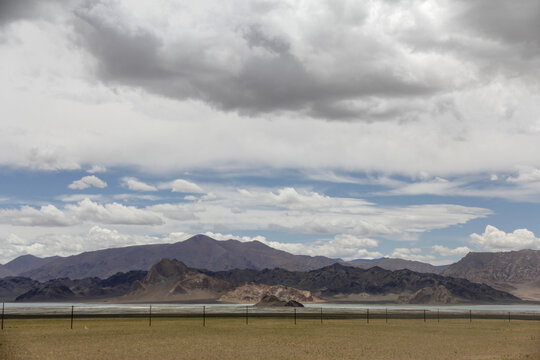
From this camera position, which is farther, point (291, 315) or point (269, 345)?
point (291, 315)

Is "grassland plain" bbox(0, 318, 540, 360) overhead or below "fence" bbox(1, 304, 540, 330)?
overhead

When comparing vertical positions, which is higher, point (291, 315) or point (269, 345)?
point (269, 345)

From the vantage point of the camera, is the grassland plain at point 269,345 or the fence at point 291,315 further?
the fence at point 291,315

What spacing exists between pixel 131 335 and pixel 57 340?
7749mm

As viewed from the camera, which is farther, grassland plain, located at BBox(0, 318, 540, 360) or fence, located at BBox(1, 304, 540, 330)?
fence, located at BBox(1, 304, 540, 330)

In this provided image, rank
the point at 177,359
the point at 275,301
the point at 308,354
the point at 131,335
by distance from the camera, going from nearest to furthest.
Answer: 1. the point at 177,359
2. the point at 308,354
3. the point at 131,335
4. the point at 275,301

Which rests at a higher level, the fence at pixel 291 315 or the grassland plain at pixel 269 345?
the grassland plain at pixel 269 345

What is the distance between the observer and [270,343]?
51750 millimetres

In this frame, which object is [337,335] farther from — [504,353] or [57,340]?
[57,340]

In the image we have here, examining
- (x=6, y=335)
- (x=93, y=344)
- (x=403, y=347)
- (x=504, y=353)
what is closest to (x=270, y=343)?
(x=403, y=347)

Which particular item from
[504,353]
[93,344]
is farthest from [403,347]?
[93,344]

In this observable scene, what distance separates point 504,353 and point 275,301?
157337mm

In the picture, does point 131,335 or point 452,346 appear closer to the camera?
point 452,346

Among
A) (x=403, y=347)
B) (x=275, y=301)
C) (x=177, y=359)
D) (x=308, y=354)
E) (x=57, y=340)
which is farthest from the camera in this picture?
(x=275, y=301)
